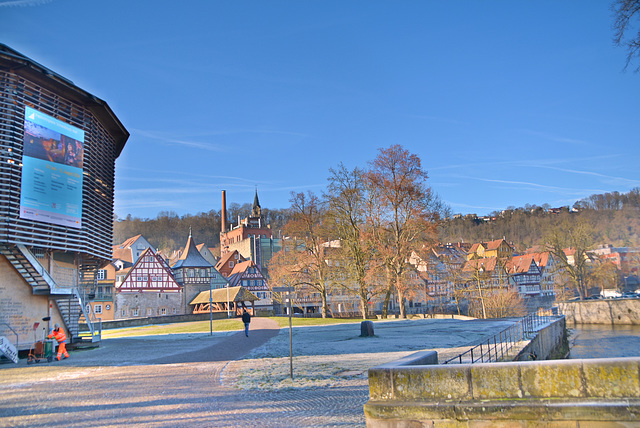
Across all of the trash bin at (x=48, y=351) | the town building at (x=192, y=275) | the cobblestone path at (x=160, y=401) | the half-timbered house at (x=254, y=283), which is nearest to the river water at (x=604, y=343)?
the cobblestone path at (x=160, y=401)

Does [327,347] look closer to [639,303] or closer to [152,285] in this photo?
[639,303]

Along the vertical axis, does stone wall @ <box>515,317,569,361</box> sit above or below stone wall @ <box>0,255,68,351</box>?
below

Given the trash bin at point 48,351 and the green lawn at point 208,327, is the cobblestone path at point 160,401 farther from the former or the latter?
the green lawn at point 208,327

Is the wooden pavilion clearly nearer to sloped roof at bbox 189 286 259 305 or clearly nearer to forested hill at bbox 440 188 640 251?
sloped roof at bbox 189 286 259 305

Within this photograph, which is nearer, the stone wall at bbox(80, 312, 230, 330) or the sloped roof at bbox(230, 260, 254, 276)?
the stone wall at bbox(80, 312, 230, 330)

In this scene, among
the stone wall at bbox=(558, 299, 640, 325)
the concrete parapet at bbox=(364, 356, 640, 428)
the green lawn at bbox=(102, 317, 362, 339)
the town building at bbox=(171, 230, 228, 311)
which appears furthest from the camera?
the town building at bbox=(171, 230, 228, 311)

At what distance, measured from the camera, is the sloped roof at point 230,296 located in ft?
156

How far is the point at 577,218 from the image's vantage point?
86.7 m

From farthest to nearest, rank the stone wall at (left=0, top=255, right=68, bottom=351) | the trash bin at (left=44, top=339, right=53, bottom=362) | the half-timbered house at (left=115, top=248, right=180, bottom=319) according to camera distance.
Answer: the half-timbered house at (left=115, top=248, right=180, bottom=319) < the stone wall at (left=0, top=255, right=68, bottom=351) < the trash bin at (left=44, top=339, right=53, bottom=362)

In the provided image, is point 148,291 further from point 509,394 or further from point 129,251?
point 509,394

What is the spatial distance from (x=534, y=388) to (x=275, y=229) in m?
135

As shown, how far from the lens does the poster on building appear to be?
22.2 metres

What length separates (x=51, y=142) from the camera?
23.6m

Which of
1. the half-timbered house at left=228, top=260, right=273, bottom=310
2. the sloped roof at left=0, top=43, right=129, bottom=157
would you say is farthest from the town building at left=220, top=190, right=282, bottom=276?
the sloped roof at left=0, top=43, right=129, bottom=157
